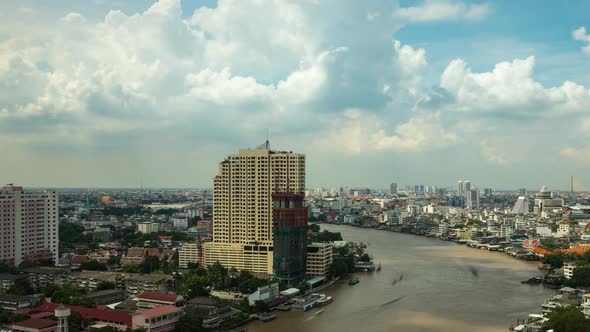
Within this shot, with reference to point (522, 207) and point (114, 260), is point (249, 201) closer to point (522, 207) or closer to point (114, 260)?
point (114, 260)

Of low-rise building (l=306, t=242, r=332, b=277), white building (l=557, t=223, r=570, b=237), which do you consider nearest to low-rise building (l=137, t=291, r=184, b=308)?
low-rise building (l=306, t=242, r=332, b=277)

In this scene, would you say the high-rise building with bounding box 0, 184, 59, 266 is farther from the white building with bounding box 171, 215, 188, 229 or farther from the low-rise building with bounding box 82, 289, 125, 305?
the white building with bounding box 171, 215, 188, 229

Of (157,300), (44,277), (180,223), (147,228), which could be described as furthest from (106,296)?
(180,223)

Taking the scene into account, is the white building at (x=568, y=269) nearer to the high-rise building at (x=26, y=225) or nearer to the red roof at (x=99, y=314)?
the red roof at (x=99, y=314)

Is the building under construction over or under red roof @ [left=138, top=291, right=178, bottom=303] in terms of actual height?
over

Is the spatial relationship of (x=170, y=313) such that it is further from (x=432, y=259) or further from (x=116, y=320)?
(x=432, y=259)

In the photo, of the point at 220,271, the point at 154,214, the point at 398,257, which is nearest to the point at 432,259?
the point at 398,257
